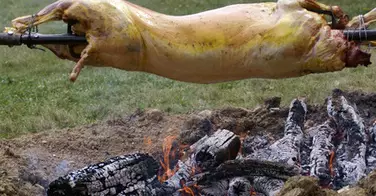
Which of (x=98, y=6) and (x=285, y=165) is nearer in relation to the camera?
(x=98, y=6)

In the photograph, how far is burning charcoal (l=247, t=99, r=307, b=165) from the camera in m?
3.72

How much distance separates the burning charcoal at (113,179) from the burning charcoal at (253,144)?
0.79 meters

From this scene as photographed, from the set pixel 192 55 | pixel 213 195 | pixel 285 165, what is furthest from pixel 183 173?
pixel 192 55

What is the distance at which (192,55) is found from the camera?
2781 mm

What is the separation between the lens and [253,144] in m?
4.12

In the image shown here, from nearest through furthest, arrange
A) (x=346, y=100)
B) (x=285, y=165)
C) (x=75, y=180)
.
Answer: (x=75, y=180) < (x=285, y=165) < (x=346, y=100)

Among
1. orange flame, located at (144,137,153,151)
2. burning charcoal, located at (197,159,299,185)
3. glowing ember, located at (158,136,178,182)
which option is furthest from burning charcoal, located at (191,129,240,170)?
orange flame, located at (144,137,153,151)

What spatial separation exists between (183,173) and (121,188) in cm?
48

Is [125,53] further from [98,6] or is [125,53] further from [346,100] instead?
[346,100]

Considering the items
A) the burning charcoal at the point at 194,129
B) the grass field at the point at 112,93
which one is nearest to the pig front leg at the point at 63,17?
the burning charcoal at the point at 194,129

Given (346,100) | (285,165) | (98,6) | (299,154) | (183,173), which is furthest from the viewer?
(346,100)

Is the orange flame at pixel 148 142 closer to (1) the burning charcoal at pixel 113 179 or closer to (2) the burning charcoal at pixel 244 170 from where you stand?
(1) the burning charcoal at pixel 113 179

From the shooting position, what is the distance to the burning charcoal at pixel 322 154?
3.51m

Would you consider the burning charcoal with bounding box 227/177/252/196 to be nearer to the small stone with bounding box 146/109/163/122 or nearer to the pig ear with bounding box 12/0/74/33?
the pig ear with bounding box 12/0/74/33
